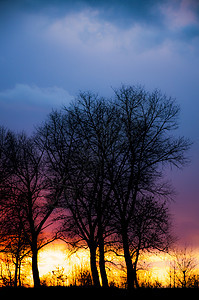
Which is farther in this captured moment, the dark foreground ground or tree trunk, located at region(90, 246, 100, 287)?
tree trunk, located at region(90, 246, 100, 287)

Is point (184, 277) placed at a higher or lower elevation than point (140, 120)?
lower

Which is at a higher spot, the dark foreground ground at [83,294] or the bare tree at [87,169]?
the bare tree at [87,169]

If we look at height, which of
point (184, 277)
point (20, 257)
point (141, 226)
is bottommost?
point (184, 277)

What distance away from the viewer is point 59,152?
24969mm

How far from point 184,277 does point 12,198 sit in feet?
50.7

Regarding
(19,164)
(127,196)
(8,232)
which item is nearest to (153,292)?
(127,196)

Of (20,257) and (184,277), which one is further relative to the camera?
A: (20,257)

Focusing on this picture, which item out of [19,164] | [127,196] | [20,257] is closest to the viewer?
[127,196]

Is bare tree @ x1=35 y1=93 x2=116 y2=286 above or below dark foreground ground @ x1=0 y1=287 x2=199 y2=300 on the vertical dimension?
above

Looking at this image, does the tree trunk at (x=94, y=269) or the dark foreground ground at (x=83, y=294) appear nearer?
the dark foreground ground at (x=83, y=294)

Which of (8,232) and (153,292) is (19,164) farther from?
(153,292)

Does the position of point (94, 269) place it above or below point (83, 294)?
above

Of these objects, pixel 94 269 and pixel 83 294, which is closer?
pixel 83 294

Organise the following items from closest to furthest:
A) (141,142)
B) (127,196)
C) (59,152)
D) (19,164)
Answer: (127,196)
(141,142)
(59,152)
(19,164)
